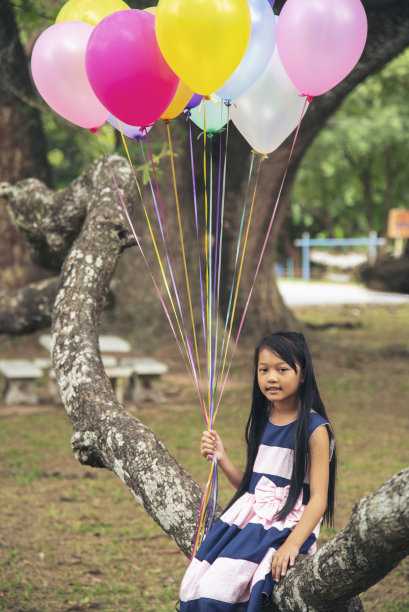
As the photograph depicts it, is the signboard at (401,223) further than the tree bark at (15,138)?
Yes

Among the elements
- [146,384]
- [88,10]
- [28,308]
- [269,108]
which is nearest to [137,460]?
[269,108]

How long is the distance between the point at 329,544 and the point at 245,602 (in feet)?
1.52

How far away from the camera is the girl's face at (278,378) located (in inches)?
95.5

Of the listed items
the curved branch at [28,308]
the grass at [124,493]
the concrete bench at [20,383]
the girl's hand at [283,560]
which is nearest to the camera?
the girl's hand at [283,560]

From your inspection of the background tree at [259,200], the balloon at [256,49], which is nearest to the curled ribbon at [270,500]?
the balloon at [256,49]

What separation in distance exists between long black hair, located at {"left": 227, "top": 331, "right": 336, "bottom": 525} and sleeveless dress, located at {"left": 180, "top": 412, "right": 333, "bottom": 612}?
0.03 meters

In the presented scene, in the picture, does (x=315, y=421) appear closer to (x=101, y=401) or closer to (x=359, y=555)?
(x=359, y=555)

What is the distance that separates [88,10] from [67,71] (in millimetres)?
308

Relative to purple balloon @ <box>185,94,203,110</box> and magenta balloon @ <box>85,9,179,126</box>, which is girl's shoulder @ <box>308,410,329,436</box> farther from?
purple balloon @ <box>185,94,203,110</box>

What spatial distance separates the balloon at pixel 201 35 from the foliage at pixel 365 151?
1636cm

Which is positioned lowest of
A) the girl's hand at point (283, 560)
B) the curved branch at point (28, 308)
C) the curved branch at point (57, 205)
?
the girl's hand at point (283, 560)

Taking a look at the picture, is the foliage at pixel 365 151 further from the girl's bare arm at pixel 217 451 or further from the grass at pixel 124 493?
the girl's bare arm at pixel 217 451

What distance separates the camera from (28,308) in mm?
5453

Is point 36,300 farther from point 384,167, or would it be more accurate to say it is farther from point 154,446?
point 384,167
